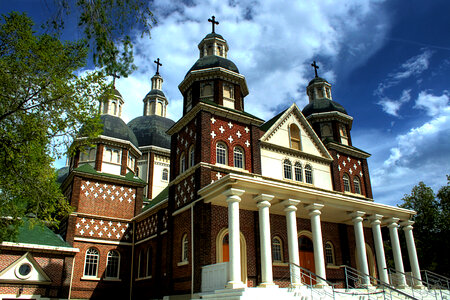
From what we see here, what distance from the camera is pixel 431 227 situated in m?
36.2

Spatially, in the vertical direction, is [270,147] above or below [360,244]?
above

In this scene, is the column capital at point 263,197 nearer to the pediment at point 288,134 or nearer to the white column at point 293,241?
the white column at point 293,241

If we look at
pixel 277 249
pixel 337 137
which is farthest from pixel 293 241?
pixel 337 137

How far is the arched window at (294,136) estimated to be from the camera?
2264 centimetres

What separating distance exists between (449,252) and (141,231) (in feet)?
88.1

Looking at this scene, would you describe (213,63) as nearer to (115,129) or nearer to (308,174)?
(308,174)

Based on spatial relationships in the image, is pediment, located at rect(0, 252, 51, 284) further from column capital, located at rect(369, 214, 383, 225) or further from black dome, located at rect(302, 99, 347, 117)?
black dome, located at rect(302, 99, 347, 117)

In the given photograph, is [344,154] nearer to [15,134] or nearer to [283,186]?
[283,186]

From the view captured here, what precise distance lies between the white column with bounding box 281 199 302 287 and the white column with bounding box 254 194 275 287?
1060 millimetres

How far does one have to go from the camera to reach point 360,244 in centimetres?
1897

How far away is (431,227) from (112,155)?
29863 millimetres

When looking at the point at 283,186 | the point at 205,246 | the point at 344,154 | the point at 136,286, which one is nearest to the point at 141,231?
the point at 136,286

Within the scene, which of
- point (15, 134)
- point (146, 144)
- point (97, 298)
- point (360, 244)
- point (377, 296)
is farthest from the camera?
point (146, 144)

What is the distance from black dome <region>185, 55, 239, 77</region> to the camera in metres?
23.0
